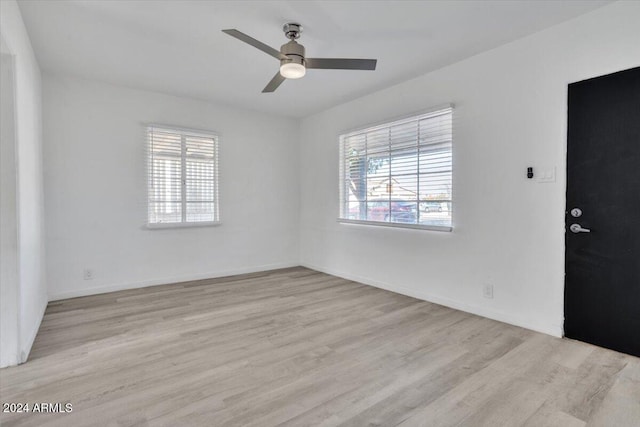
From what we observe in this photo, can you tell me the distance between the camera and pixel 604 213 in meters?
2.51

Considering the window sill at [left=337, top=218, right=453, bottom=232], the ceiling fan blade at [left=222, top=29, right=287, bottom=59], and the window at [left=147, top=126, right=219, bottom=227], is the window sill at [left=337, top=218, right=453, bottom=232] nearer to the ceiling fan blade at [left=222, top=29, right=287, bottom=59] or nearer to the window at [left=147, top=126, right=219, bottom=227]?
the window at [left=147, top=126, right=219, bottom=227]

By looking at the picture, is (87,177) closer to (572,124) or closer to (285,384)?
(285,384)

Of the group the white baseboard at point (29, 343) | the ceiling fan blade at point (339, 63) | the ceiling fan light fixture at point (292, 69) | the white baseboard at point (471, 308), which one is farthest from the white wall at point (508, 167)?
the white baseboard at point (29, 343)

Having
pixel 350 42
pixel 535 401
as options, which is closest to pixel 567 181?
pixel 535 401

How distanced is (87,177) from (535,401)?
4.87m

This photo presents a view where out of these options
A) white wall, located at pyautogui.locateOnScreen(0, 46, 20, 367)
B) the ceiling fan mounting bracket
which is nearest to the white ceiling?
the ceiling fan mounting bracket

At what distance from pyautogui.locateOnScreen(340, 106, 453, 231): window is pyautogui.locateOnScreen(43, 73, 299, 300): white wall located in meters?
1.48

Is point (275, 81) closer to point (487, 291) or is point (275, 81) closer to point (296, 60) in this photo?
point (296, 60)

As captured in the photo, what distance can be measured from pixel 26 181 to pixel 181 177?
204 centimetres

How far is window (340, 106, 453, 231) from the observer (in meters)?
3.63

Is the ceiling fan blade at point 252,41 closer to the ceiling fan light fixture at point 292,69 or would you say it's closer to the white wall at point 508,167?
the ceiling fan light fixture at point 292,69

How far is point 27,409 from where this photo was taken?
180 cm

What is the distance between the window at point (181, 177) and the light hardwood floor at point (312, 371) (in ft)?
5.01

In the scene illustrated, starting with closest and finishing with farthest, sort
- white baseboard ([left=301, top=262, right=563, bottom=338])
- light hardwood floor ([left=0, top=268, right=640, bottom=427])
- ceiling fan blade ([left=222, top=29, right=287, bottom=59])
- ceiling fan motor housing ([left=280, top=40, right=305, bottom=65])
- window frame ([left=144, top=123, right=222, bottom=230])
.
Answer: light hardwood floor ([left=0, top=268, right=640, bottom=427])
ceiling fan blade ([left=222, top=29, right=287, bottom=59])
ceiling fan motor housing ([left=280, top=40, right=305, bottom=65])
white baseboard ([left=301, top=262, right=563, bottom=338])
window frame ([left=144, top=123, right=222, bottom=230])
